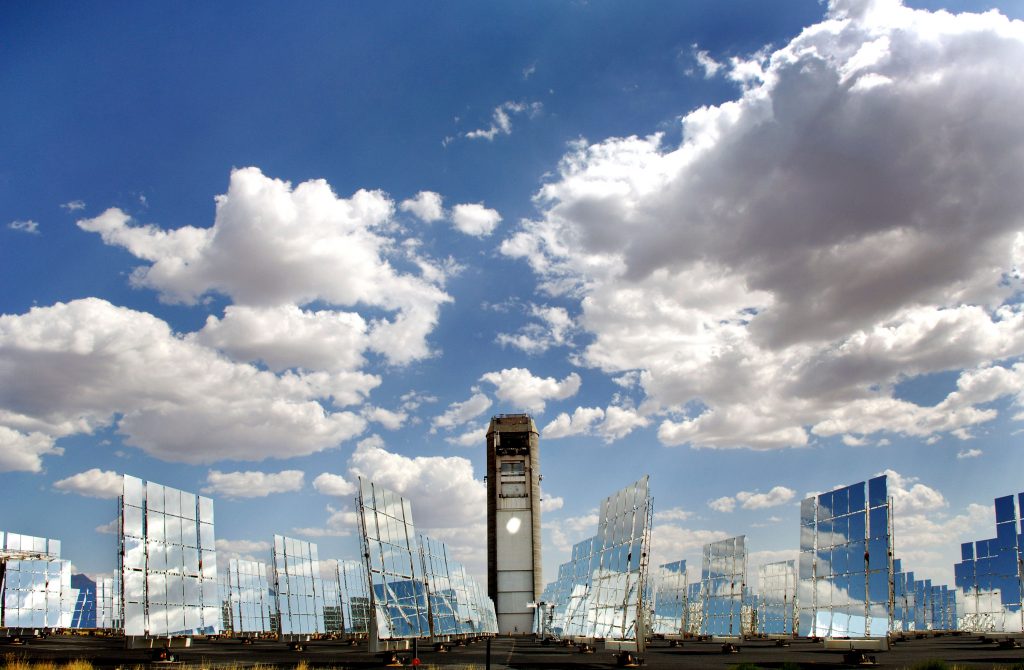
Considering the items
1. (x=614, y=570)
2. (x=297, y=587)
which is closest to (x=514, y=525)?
(x=297, y=587)

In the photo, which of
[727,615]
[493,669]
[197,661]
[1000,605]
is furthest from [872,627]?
[1000,605]

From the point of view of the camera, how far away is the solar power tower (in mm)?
91062

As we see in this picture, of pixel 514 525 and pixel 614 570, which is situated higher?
pixel 614 570

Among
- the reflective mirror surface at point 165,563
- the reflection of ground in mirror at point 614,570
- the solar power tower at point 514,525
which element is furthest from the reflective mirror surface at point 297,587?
the solar power tower at point 514,525

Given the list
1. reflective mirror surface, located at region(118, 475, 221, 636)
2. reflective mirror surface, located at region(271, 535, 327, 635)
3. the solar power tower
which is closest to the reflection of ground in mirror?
reflective mirror surface, located at region(118, 475, 221, 636)

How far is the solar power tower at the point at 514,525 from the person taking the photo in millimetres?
91062

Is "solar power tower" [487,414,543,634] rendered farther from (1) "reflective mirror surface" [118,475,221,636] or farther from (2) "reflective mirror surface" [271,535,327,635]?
(1) "reflective mirror surface" [118,475,221,636]

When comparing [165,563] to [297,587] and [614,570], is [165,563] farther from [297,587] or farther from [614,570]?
[297,587]

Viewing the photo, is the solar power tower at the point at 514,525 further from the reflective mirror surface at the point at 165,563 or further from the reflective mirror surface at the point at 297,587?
the reflective mirror surface at the point at 165,563

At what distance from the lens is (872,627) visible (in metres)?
29.3

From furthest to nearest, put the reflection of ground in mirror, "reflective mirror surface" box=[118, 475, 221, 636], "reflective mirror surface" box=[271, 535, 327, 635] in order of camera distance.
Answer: "reflective mirror surface" box=[271, 535, 327, 635]
"reflective mirror surface" box=[118, 475, 221, 636]
the reflection of ground in mirror

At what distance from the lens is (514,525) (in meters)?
92.5

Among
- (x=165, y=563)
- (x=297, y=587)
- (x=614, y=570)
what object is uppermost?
(x=165, y=563)

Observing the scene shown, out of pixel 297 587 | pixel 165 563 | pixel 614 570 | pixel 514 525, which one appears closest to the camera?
pixel 614 570
